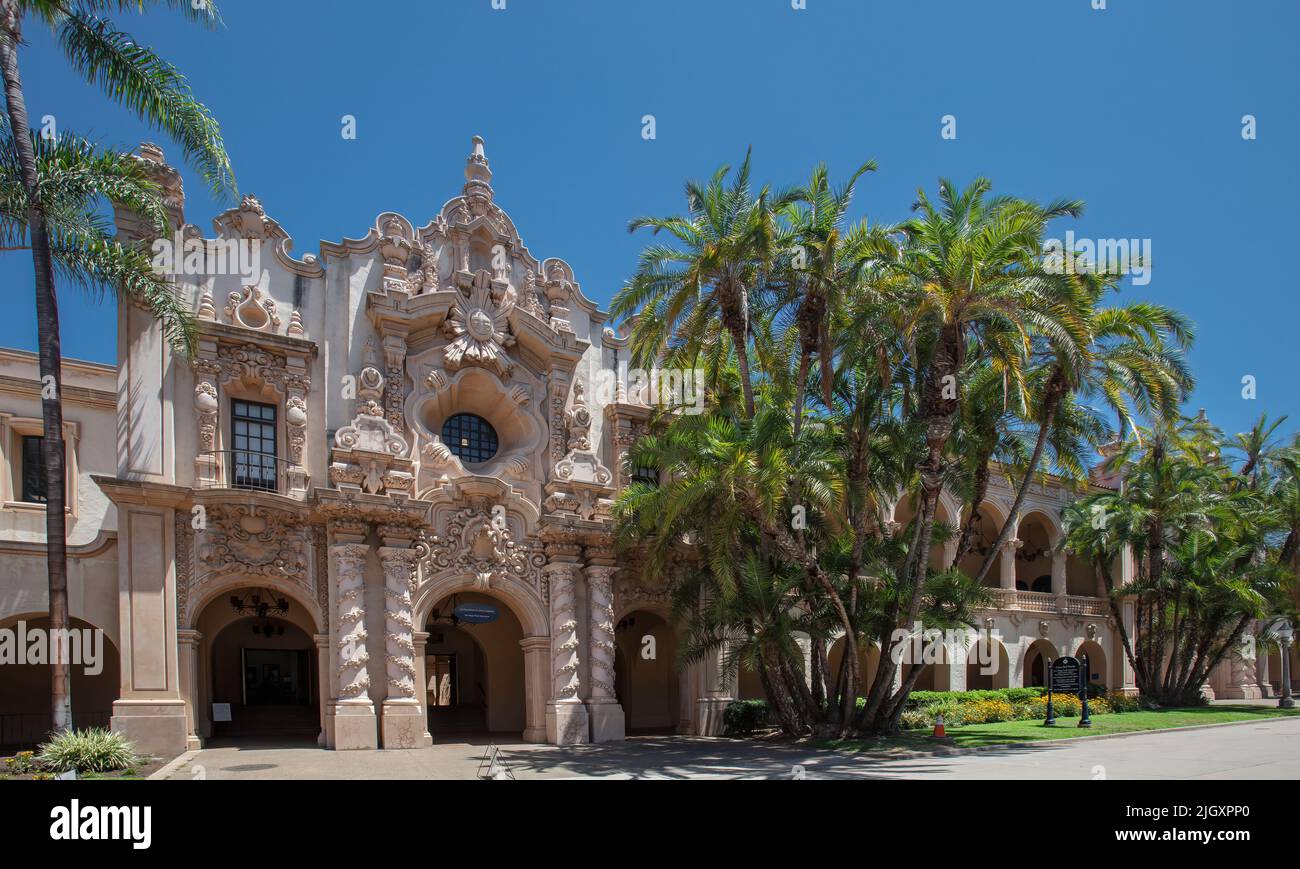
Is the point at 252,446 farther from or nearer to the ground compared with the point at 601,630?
farther from the ground

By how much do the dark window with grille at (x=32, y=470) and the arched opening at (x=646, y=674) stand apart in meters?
16.2

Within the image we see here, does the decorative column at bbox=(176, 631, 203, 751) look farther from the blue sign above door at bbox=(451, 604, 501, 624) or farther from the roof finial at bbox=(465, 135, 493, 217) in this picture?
the roof finial at bbox=(465, 135, 493, 217)

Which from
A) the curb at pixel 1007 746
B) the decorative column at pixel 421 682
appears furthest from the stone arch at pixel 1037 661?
the decorative column at pixel 421 682

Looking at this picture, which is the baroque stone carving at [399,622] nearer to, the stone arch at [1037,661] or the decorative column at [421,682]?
the decorative column at [421,682]

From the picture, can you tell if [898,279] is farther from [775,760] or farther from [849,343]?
[775,760]

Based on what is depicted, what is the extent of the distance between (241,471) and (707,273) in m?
11.7

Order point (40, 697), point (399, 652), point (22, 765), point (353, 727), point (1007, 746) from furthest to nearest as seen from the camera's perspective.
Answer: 1. point (40, 697)
2. point (399, 652)
3. point (353, 727)
4. point (1007, 746)
5. point (22, 765)

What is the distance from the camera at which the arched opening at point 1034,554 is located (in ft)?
139

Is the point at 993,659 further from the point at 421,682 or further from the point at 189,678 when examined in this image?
the point at 189,678

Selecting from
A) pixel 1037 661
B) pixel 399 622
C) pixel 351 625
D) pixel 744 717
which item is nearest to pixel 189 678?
pixel 351 625

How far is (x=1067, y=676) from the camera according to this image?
2595cm

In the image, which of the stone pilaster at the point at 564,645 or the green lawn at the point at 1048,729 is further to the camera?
the stone pilaster at the point at 564,645

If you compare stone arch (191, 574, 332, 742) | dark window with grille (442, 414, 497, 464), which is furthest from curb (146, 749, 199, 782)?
dark window with grille (442, 414, 497, 464)
